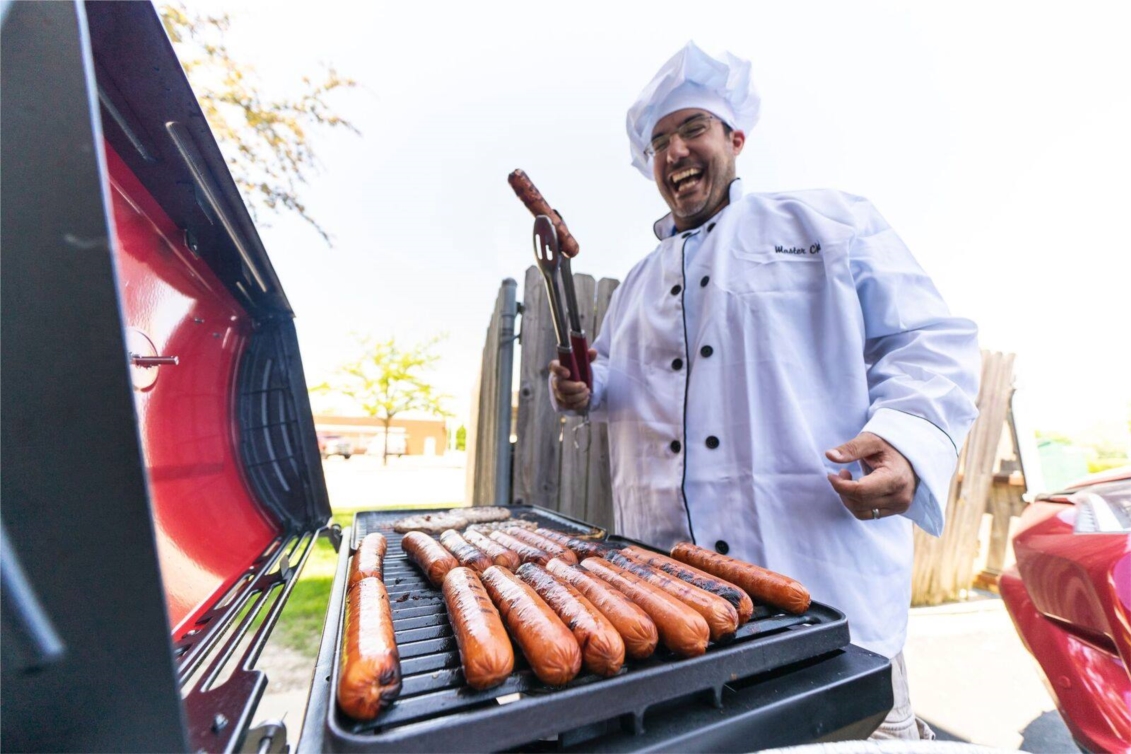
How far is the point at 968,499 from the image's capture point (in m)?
5.76

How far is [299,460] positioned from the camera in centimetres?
244

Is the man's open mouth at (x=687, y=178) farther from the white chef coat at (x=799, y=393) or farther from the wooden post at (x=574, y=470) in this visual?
the wooden post at (x=574, y=470)

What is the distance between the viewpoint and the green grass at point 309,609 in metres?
4.61

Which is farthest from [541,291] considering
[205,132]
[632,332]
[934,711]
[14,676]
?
[934,711]

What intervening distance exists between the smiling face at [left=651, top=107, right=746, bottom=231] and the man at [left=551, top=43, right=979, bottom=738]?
1 centimetres

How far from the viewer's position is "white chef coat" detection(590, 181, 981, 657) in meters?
1.87

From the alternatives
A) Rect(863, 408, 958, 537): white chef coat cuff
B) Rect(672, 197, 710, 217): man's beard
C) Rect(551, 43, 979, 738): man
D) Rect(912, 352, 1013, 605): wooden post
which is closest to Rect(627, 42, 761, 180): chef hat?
Rect(551, 43, 979, 738): man

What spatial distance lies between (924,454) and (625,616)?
4.29 ft

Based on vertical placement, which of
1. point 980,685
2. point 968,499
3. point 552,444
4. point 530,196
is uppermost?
point 530,196

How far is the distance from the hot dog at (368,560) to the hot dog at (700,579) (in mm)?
873

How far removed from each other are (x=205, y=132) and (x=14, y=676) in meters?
1.31

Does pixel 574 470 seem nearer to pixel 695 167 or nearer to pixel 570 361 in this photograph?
pixel 570 361

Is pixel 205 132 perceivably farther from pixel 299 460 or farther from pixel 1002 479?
pixel 1002 479

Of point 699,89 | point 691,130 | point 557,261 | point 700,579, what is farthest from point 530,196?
point 700,579
